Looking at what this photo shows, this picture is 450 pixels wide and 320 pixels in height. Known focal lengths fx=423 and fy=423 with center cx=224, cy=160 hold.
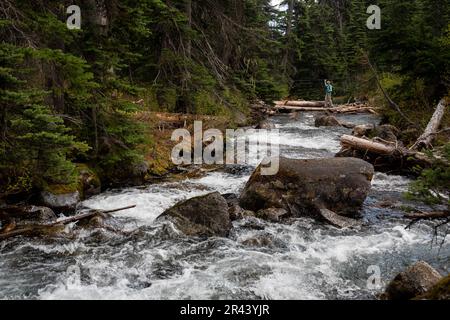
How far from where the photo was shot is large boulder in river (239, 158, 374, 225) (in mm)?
8938

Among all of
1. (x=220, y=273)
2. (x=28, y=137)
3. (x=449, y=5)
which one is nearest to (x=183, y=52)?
(x=28, y=137)

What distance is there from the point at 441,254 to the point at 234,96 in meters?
11.6

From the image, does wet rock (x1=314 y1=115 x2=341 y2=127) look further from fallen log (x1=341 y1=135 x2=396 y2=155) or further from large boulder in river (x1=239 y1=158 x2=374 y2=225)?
large boulder in river (x1=239 y1=158 x2=374 y2=225)

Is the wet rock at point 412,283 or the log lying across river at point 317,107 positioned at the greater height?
the log lying across river at point 317,107

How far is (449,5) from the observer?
59.3 feet

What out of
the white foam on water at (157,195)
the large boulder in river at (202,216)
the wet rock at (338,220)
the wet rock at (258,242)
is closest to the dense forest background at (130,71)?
the white foam on water at (157,195)

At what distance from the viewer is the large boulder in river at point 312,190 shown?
352 inches

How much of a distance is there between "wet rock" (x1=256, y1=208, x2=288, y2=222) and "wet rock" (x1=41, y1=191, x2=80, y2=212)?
381 cm

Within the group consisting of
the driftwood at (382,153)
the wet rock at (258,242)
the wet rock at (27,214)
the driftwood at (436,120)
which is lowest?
the wet rock at (258,242)

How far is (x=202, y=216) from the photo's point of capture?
26.0 feet

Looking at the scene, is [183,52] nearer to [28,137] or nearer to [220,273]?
[28,137]

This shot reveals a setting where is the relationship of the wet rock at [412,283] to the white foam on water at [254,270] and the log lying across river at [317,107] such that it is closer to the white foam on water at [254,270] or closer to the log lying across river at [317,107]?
the white foam on water at [254,270]

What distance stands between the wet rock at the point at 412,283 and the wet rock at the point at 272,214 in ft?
10.5

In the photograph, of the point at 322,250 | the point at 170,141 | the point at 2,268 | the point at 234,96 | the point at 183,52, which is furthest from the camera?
the point at 234,96
